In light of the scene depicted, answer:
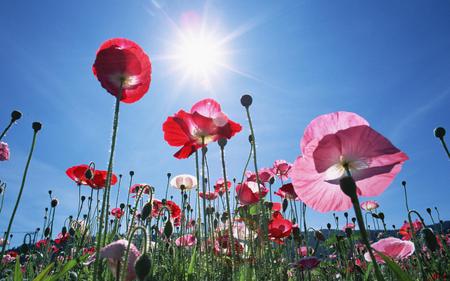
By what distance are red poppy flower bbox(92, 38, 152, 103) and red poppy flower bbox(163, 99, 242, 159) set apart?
41 cm

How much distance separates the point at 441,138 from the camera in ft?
7.05

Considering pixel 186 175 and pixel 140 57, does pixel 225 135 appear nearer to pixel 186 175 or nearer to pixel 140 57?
pixel 140 57

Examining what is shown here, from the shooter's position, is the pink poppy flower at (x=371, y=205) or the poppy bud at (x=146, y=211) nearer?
the poppy bud at (x=146, y=211)

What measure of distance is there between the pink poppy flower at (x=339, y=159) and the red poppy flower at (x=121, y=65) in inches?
44.7

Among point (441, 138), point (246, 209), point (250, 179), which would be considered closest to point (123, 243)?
point (441, 138)

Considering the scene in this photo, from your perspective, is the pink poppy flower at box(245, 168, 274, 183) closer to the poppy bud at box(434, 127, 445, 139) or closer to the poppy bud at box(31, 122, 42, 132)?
the poppy bud at box(434, 127, 445, 139)

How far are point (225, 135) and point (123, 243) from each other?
1298 millimetres

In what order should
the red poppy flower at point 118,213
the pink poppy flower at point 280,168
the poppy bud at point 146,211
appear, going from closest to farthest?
the poppy bud at point 146,211 → the red poppy flower at point 118,213 → the pink poppy flower at point 280,168

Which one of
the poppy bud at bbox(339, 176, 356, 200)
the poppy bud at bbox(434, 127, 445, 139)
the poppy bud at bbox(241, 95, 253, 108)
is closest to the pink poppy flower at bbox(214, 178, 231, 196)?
the poppy bud at bbox(241, 95, 253, 108)

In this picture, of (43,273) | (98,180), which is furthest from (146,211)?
(98,180)

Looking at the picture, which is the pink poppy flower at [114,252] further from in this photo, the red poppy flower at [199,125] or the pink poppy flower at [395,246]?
the pink poppy flower at [395,246]

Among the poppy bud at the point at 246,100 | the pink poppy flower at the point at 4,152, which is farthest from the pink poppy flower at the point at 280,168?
the pink poppy flower at the point at 4,152

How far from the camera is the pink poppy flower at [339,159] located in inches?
45.5

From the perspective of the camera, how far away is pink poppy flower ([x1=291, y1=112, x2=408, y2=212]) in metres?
1.16
